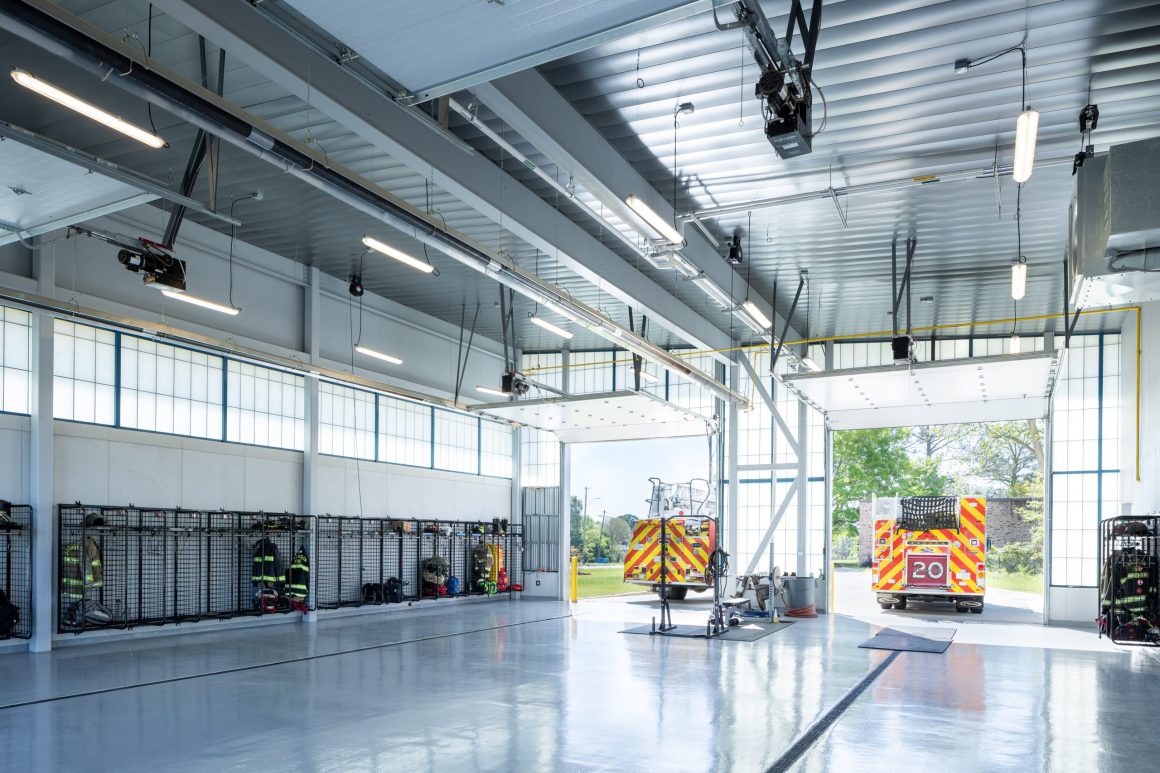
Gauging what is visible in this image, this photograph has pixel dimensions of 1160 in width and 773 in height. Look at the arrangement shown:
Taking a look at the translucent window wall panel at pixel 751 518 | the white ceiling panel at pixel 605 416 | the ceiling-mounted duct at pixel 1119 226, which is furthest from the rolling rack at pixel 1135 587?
the white ceiling panel at pixel 605 416

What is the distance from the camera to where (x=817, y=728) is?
7613 millimetres

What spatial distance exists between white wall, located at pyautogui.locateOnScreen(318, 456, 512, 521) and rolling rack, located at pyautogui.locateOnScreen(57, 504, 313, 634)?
1.20 metres

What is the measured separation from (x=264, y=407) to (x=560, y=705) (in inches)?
394

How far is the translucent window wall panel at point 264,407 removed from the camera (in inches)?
623

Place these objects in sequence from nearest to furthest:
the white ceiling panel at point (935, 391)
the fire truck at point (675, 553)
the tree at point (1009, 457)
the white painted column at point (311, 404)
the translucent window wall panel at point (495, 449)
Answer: the white ceiling panel at point (935, 391), the white painted column at point (311, 404), the fire truck at point (675, 553), the translucent window wall panel at point (495, 449), the tree at point (1009, 457)

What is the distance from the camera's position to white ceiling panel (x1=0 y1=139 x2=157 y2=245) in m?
8.14

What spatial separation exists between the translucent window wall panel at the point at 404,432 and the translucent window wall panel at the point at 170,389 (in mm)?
4382

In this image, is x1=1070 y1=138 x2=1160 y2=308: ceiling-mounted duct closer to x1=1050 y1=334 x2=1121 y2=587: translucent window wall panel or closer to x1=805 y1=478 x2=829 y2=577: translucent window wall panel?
x1=1050 y1=334 x2=1121 y2=587: translucent window wall panel

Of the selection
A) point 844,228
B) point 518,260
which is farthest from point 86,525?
point 844,228

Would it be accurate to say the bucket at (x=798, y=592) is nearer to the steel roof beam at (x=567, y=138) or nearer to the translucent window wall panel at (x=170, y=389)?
the steel roof beam at (x=567, y=138)

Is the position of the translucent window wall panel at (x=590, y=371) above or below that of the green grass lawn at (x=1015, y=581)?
above

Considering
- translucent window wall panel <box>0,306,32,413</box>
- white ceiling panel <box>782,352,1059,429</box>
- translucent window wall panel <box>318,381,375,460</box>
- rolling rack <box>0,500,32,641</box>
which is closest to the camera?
rolling rack <box>0,500,32,641</box>

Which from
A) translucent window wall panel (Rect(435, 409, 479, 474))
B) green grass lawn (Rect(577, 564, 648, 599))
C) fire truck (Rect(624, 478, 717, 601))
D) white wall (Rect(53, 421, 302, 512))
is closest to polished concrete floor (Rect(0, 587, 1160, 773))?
white wall (Rect(53, 421, 302, 512))

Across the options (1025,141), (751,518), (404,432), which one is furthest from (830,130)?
(404,432)
